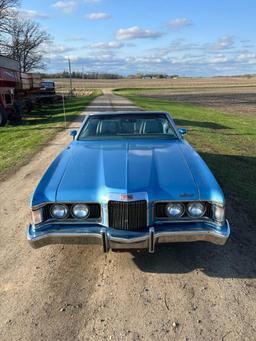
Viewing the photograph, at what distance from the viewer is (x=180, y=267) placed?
13.1ft

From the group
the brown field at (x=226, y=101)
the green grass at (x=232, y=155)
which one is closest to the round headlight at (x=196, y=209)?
the green grass at (x=232, y=155)

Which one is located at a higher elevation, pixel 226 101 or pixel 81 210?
pixel 81 210

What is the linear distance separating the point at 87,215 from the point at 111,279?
2.13 feet

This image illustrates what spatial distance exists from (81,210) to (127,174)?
21.9 inches

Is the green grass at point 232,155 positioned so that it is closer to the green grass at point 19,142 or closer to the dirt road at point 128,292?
the dirt road at point 128,292

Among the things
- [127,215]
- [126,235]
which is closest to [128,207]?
[127,215]

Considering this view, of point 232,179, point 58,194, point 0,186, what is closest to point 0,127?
point 0,186

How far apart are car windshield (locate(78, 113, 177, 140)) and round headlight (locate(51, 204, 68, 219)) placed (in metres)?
1.91

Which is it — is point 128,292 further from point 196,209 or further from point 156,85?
point 156,85

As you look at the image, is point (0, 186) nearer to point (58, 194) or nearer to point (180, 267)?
point (58, 194)

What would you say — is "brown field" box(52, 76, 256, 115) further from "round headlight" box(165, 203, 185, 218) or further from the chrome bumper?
"round headlight" box(165, 203, 185, 218)

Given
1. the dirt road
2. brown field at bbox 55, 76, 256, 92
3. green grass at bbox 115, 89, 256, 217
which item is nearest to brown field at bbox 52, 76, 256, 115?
brown field at bbox 55, 76, 256, 92

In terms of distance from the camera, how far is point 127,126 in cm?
570

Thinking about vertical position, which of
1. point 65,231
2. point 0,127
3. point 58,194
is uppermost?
point 58,194
